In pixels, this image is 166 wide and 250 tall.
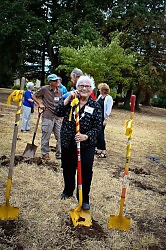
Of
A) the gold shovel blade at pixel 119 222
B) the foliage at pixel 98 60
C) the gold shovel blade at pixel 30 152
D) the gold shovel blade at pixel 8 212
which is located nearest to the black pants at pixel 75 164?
the gold shovel blade at pixel 119 222

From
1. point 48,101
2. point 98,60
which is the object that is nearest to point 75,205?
point 48,101

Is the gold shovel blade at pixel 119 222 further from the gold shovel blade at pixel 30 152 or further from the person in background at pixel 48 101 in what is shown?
the gold shovel blade at pixel 30 152

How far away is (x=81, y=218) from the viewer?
400 centimetres

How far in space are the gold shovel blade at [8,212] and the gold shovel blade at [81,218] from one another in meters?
0.72

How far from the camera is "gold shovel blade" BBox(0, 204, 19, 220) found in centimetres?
386

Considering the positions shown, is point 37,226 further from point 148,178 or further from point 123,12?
point 123,12

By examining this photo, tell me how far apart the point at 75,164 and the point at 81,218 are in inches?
31.6

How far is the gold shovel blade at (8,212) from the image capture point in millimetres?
3863

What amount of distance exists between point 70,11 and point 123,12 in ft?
18.4

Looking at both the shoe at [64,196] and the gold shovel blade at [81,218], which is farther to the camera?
the shoe at [64,196]

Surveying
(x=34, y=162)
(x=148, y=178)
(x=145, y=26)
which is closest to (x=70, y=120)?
(x=34, y=162)

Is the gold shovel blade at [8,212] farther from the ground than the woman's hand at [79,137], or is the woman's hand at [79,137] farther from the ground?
the woman's hand at [79,137]

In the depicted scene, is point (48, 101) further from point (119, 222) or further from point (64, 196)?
point (119, 222)

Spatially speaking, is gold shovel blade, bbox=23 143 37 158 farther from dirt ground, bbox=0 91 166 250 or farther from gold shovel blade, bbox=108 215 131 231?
gold shovel blade, bbox=108 215 131 231
